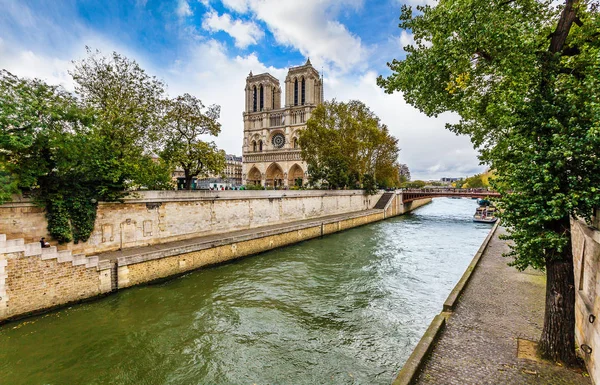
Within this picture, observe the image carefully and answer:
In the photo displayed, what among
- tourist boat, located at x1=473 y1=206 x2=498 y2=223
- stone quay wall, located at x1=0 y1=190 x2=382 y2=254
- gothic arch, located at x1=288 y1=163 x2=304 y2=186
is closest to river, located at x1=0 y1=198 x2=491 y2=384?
stone quay wall, located at x1=0 y1=190 x2=382 y2=254

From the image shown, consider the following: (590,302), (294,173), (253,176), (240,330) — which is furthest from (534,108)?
(253,176)

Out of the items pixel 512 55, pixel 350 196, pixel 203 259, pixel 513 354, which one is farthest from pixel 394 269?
pixel 350 196

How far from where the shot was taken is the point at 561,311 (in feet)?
15.8

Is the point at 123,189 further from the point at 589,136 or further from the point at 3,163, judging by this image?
the point at 589,136

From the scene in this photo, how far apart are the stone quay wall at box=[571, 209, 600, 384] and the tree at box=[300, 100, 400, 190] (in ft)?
78.0

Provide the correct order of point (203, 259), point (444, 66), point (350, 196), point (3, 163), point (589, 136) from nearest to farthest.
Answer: point (589, 136)
point (444, 66)
point (3, 163)
point (203, 259)
point (350, 196)

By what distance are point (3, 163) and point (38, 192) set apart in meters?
1.56

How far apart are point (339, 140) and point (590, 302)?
26.6m

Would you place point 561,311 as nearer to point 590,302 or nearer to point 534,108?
point 590,302

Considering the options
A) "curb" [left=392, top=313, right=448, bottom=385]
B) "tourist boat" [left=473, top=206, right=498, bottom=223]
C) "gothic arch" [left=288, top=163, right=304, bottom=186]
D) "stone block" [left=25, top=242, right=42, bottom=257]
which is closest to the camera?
"curb" [left=392, top=313, right=448, bottom=385]

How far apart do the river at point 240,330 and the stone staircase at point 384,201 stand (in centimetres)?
2338

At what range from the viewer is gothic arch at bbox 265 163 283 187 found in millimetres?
54266

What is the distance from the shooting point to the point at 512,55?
5.56 metres

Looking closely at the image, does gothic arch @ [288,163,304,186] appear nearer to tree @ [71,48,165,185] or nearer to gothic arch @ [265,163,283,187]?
gothic arch @ [265,163,283,187]
